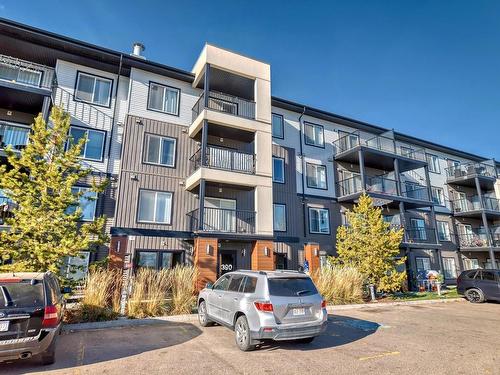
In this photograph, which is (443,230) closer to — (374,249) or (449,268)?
(449,268)

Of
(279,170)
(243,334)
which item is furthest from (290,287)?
(279,170)

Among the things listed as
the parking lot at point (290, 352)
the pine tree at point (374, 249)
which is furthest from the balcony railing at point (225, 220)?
the parking lot at point (290, 352)

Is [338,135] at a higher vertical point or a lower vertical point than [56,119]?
higher

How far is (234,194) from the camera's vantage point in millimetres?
17812

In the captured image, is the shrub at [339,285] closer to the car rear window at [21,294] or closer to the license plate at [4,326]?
the car rear window at [21,294]

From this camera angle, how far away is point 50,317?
5504 millimetres

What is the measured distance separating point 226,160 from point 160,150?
12.0 ft

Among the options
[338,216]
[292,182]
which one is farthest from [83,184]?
[338,216]

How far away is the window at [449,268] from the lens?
24.9m

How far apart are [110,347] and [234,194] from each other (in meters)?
→ 11.5

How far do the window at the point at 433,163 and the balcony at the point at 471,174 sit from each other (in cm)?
114

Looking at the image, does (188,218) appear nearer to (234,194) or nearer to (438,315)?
(234,194)

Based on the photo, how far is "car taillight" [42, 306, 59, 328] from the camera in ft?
17.8

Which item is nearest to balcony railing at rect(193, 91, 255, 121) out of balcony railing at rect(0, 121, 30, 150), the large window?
the large window
